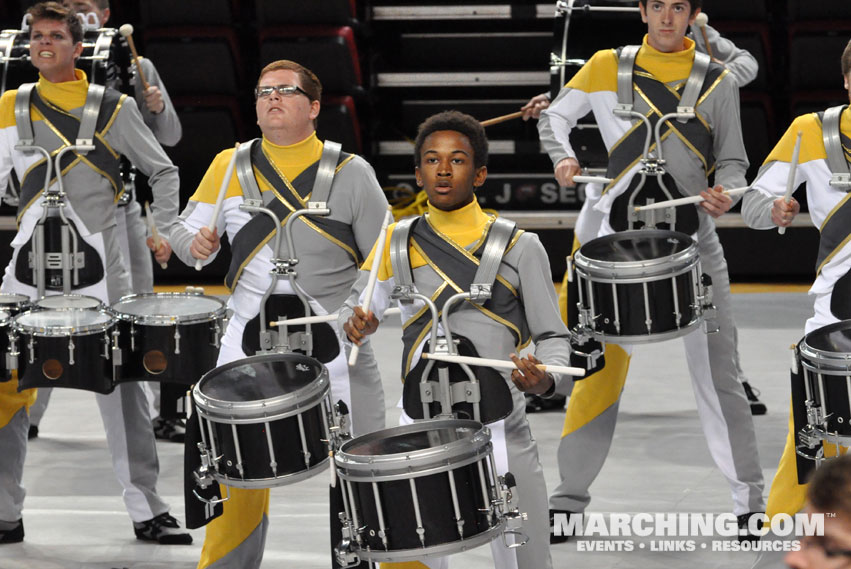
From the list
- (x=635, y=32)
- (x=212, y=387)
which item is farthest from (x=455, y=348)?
(x=635, y=32)

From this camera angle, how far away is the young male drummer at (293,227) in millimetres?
3719

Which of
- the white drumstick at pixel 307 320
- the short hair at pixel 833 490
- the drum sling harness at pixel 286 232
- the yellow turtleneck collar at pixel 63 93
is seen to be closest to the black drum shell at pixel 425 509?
the white drumstick at pixel 307 320

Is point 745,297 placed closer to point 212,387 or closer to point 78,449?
point 78,449

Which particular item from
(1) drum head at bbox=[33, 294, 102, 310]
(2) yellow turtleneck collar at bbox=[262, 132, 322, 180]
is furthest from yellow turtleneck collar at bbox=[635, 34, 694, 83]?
(1) drum head at bbox=[33, 294, 102, 310]

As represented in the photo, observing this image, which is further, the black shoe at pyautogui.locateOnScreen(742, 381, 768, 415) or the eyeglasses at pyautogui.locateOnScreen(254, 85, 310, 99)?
the black shoe at pyautogui.locateOnScreen(742, 381, 768, 415)

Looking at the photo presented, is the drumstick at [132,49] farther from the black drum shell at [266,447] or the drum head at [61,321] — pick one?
the black drum shell at [266,447]

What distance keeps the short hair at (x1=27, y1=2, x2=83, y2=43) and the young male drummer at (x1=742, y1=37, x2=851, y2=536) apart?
2.28 meters

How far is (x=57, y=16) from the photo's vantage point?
14.7 ft

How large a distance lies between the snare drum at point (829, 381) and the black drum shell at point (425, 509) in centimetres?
98

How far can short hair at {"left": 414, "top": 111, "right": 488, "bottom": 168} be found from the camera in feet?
10.7

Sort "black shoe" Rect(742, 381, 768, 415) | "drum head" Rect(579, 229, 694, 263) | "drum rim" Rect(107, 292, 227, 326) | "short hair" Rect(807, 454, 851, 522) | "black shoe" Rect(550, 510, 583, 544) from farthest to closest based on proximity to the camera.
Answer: "black shoe" Rect(742, 381, 768, 415), "black shoe" Rect(550, 510, 583, 544), "drum rim" Rect(107, 292, 227, 326), "drum head" Rect(579, 229, 694, 263), "short hair" Rect(807, 454, 851, 522)

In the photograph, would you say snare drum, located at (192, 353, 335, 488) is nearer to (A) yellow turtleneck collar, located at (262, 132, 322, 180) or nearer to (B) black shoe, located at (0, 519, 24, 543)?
(A) yellow turtleneck collar, located at (262, 132, 322, 180)

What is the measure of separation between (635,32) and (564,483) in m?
1.91

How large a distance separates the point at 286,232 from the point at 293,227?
3 centimetres
